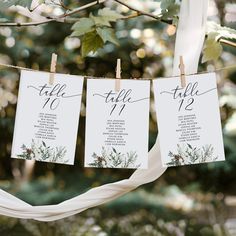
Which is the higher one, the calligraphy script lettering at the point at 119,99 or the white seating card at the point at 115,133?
the calligraphy script lettering at the point at 119,99

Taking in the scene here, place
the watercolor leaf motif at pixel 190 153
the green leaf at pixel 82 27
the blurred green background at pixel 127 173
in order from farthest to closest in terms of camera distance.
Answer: the blurred green background at pixel 127 173 → the green leaf at pixel 82 27 → the watercolor leaf motif at pixel 190 153

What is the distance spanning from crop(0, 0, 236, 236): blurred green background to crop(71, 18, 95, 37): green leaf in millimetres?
1445

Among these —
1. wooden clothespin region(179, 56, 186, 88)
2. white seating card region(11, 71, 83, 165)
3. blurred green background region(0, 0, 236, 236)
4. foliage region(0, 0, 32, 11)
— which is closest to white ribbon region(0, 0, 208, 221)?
wooden clothespin region(179, 56, 186, 88)

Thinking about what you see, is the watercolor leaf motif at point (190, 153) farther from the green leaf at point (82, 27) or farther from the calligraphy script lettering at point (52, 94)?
the green leaf at point (82, 27)

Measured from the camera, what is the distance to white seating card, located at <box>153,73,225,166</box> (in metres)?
0.85

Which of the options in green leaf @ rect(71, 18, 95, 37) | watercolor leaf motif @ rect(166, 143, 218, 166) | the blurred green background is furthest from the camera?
the blurred green background

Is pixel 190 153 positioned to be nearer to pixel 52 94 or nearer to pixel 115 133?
pixel 115 133

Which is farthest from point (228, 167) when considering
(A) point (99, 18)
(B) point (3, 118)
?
(A) point (99, 18)

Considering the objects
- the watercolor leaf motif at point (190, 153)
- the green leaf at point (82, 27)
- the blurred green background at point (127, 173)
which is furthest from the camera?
the blurred green background at point (127, 173)

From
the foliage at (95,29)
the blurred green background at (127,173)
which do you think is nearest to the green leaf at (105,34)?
the foliage at (95,29)

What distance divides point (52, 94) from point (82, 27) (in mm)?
196

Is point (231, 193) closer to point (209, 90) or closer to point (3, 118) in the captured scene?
point (3, 118)

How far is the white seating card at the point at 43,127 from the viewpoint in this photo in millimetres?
858

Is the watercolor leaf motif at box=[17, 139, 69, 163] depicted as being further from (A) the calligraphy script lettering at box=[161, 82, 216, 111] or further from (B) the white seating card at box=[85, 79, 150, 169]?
(A) the calligraphy script lettering at box=[161, 82, 216, 111]
